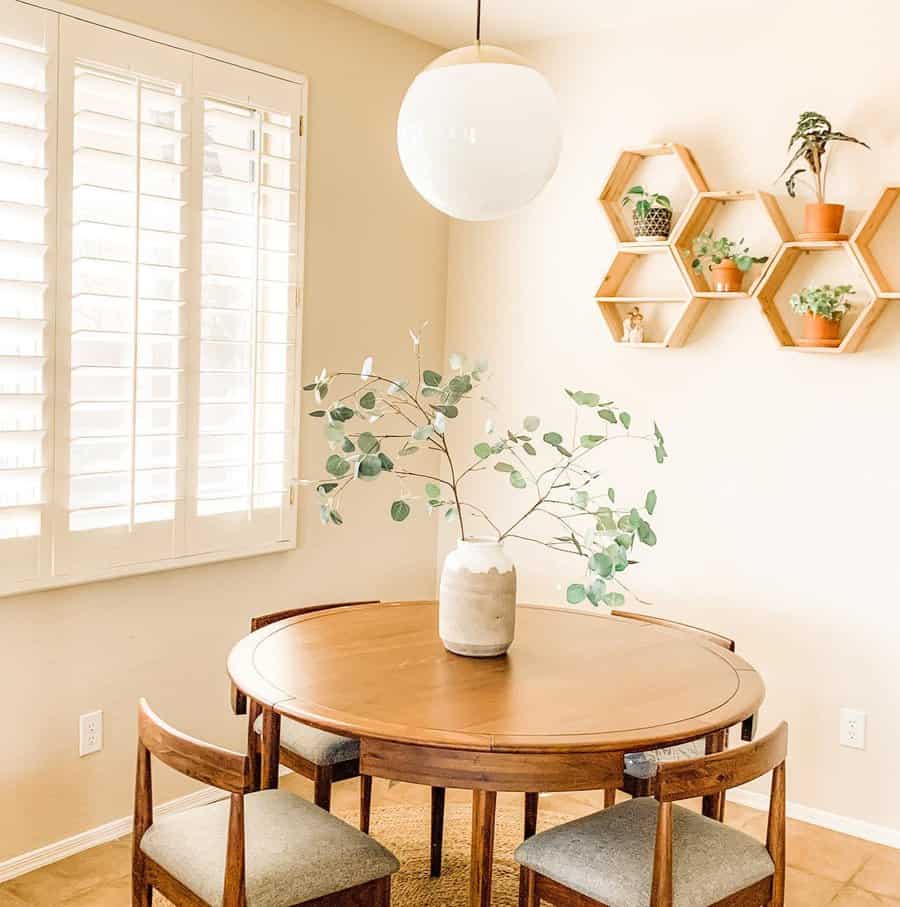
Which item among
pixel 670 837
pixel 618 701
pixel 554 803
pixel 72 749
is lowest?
pixel 554 803

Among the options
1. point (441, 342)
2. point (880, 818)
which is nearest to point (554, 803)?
point (880, 818)

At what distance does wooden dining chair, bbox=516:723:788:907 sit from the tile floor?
934 millimetres

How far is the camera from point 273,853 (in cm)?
216

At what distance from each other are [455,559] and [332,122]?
1867mm

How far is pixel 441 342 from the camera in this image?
14.3 ft

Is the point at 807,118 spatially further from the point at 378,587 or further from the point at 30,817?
the point at 30,817

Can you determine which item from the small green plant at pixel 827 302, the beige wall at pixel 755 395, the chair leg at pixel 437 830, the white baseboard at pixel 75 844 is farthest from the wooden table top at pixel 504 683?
the small green plant at pixel 827 302

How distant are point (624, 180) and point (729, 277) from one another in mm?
588

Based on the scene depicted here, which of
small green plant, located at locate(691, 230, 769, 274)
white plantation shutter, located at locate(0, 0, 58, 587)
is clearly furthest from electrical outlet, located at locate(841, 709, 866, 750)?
white plantation shutter, located at locate(0, 0, 58, 587)

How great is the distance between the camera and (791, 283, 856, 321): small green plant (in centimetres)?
332

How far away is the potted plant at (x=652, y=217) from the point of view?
3671mm

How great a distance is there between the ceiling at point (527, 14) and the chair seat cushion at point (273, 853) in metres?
2.61

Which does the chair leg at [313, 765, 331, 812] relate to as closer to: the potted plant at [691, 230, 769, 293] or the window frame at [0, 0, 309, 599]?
the window frame at [0, 0, 309, 599]

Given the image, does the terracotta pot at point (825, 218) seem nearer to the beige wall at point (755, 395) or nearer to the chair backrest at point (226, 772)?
the beige wall at point (755, 395)
